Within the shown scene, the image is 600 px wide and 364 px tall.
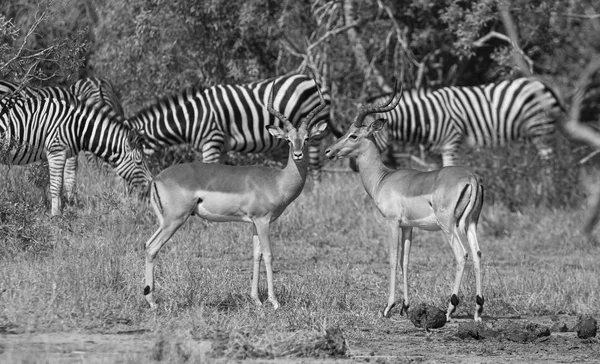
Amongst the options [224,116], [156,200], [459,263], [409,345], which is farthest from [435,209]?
[224,116]

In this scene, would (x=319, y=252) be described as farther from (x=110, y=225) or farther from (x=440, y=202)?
(x=440, y=202)

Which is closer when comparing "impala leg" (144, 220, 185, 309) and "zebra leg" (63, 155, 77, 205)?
"impala leg" (144, 220, 185, 309)

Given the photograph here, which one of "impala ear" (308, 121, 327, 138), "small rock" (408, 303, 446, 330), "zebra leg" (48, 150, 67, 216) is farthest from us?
"zebra leg" (48, 150, 67, 216)

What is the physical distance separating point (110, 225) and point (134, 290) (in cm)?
241

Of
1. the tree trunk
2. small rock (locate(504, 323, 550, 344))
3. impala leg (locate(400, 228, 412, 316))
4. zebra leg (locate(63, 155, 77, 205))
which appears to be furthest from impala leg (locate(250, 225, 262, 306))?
the tree trunk

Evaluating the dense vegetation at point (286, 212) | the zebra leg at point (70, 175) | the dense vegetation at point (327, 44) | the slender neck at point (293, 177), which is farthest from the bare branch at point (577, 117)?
the dense vegetation at point (327, 44)

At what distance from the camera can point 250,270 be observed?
8641 millimetres

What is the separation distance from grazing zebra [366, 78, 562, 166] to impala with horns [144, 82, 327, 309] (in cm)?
568

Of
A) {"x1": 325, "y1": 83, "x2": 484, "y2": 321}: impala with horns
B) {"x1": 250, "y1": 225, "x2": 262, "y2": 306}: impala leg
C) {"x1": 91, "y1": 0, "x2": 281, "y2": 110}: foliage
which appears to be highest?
{"x1": 91, "y1": 0, "x2": 281, "y2": 110}: foliage

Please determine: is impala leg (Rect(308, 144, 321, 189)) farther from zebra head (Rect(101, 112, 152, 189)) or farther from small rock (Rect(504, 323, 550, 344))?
small rock (Rect(504, 323, 550, 344))

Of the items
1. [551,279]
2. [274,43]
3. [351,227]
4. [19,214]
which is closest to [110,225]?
[19,214]

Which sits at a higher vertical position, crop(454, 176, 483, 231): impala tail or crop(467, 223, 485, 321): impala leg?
crop(454, 176, 483, 231): impala tail

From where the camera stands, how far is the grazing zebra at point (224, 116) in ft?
37.7

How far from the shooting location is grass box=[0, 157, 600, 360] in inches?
228
